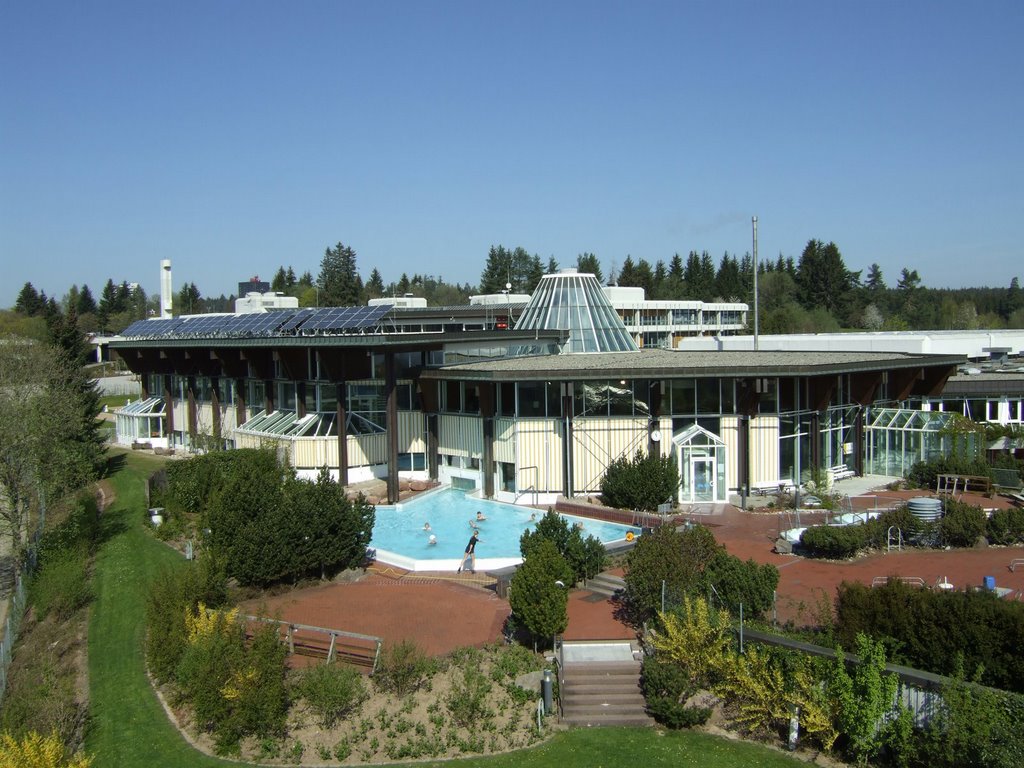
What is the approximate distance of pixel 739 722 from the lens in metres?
15.5

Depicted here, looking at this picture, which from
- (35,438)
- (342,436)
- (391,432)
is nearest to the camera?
(35,438)

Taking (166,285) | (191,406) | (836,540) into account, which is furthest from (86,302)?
(836,540)

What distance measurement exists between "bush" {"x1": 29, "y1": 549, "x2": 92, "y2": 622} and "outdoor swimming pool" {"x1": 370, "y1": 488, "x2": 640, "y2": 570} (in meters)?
8.02

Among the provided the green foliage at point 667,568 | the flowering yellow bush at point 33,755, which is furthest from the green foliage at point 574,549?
the flowering yellow bush at point 33,755

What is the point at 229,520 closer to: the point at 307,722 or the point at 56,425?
the point at 307,722

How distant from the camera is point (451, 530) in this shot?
29031 mm

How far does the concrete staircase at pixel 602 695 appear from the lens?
1620 cm

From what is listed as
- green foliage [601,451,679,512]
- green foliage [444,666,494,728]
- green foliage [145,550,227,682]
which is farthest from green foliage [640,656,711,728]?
green foliage [601,451,679,512]

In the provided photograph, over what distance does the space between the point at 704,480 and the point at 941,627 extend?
16.5 m

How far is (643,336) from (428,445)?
6244cm

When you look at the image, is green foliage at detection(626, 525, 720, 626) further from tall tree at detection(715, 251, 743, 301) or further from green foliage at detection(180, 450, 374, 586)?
tall tree at detection(715, 251, 743, 301)

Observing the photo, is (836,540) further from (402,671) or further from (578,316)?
(578,316)

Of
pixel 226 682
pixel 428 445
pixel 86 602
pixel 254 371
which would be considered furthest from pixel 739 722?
pixel 254 371

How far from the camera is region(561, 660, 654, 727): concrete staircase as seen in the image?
53.2 feet
